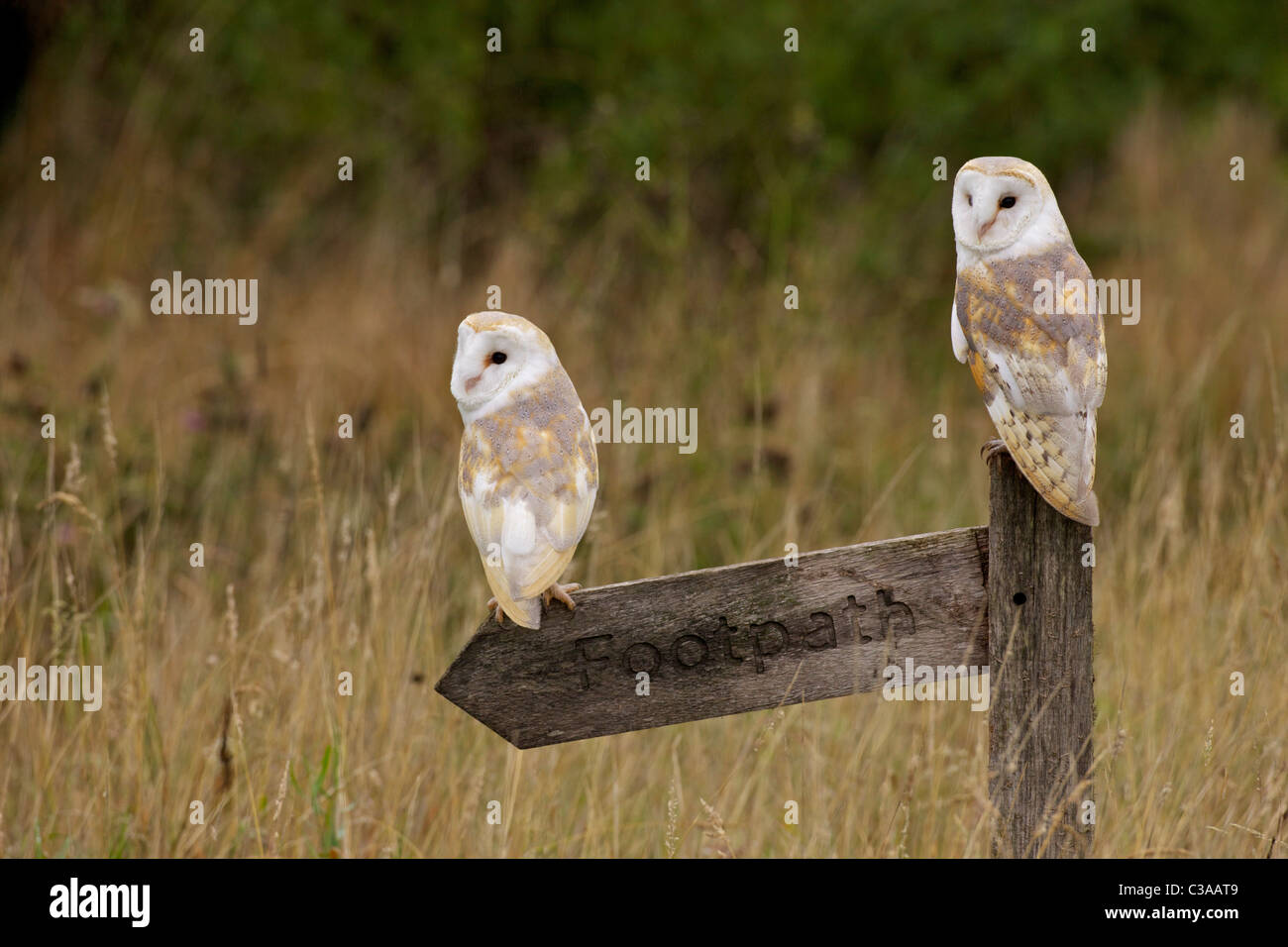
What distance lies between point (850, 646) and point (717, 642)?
0.63 ft

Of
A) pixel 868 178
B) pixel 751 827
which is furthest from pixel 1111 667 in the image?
pixel 868 178

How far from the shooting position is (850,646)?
1.90m

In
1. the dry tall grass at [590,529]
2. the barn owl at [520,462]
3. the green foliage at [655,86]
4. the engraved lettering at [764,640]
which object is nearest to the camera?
the barn owl at [520,462]

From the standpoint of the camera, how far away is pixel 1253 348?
5.32 m

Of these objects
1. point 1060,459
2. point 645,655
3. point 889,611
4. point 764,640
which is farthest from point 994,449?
point 645,655

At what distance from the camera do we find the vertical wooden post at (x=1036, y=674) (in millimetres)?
1888

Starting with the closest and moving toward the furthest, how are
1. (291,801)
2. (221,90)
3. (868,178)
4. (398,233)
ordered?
(291,801)
(398,233)
(221,90)
(868,178)

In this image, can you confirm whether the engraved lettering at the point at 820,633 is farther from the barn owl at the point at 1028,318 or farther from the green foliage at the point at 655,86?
the green foliage at the point at 655,86

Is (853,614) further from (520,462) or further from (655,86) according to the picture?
(655,86)

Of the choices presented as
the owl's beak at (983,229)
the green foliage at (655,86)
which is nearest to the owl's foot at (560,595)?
the owl's beak at (983,229)

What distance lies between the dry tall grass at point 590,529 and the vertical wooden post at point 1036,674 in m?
0.18

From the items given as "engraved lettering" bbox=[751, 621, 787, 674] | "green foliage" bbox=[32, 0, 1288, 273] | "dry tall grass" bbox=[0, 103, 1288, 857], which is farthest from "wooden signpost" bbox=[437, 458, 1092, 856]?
"green foliage" bbox=[32, 0, 1288, 273]
